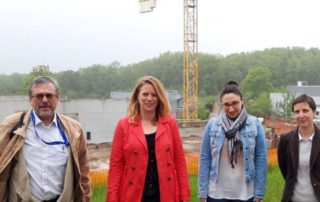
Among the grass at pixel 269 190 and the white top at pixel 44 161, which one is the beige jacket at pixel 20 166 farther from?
the grass at pixel 269 190

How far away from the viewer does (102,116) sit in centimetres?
4053

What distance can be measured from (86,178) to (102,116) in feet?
119

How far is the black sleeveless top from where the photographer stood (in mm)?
4531

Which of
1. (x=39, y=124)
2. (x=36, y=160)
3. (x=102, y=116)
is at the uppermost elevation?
(x=39, y=124)

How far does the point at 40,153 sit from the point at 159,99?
118 cm

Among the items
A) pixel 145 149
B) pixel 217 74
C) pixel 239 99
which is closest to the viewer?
pixel 145 149

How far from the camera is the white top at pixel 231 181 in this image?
15.9 feet

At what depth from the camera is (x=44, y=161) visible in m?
4.16

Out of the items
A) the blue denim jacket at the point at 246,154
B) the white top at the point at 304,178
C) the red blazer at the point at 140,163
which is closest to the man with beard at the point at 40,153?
the red blazer at the point at 140,163

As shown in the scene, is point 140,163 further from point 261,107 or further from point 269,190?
point 261,107

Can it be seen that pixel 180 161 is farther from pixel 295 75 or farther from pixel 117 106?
pixel 295 75

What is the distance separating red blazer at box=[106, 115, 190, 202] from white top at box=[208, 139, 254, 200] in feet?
1.26

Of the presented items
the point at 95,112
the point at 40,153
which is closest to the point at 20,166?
the point at 40,153

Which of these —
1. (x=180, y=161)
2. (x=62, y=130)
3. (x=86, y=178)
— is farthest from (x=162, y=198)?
(x=62, y=130)
